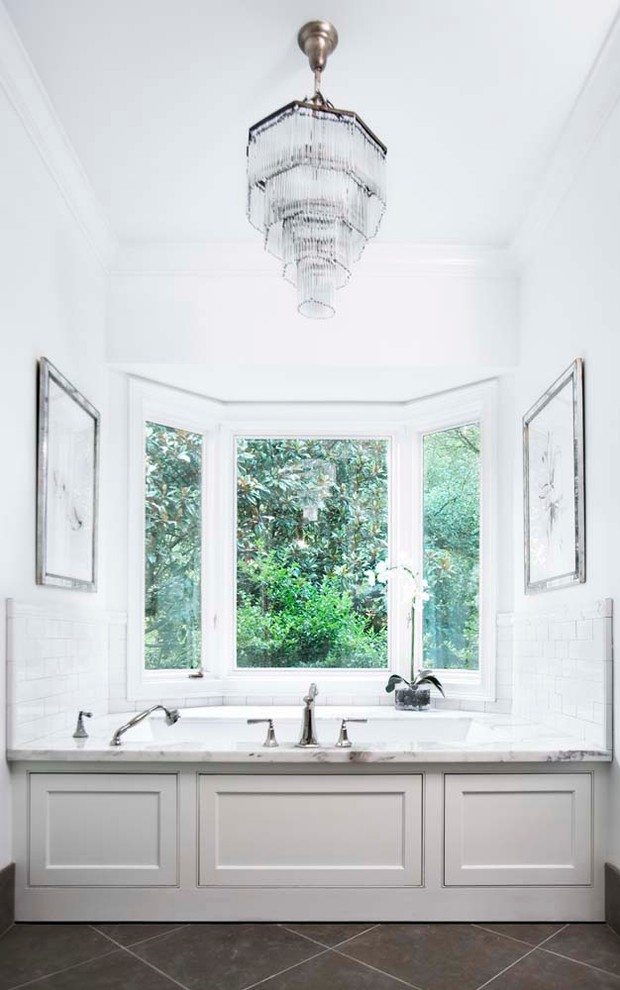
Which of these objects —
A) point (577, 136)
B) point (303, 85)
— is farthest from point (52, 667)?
point (577, 136)

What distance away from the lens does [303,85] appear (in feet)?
9.93

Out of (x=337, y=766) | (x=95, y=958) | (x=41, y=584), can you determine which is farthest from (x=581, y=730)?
(x=41, y=584)

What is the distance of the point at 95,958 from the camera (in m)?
2.71

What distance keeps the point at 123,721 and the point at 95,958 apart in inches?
51.9

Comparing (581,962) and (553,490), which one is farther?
(553,490)

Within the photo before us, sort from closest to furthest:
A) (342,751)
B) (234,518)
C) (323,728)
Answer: (342,751) → (323,728) → (234,518)

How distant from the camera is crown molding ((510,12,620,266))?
2840 millimetres

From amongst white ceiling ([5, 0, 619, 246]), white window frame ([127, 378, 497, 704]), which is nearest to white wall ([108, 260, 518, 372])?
white window frame ([127, 378, 497, 704])

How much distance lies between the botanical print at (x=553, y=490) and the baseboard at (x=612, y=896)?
3.38 feet

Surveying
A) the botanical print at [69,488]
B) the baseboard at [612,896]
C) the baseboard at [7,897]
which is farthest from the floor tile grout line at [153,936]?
the baseboard at [612,896]

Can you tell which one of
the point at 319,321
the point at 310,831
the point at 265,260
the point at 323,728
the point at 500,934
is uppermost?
the point at 265,260

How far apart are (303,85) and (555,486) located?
1.75 meters

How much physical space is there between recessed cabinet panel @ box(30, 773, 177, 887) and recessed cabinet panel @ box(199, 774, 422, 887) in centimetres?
14

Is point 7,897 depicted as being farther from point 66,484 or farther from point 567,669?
point 567,669
